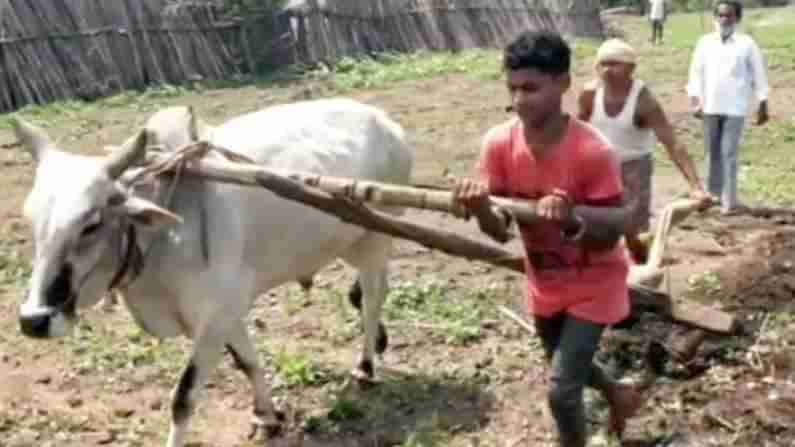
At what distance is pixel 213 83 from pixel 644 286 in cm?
1469

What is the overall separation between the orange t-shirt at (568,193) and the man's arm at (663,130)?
2085 millimetres

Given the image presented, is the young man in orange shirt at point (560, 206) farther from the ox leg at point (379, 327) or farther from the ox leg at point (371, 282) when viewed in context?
the ox leg at point (379, 327)

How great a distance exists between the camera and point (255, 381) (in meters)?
6.39

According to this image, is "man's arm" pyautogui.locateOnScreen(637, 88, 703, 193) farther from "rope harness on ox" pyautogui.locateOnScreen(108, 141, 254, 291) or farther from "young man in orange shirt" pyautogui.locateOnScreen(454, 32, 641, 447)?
"rope harness on ox" pyautogui.locateOnScreen(108, 141, 254, 291)

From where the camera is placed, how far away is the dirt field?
641 cm

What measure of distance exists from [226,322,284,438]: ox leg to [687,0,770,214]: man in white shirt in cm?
606

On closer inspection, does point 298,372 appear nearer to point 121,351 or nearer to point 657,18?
point 121,351

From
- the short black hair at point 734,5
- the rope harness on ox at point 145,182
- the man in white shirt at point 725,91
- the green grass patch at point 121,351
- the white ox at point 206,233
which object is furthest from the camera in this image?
the man in white shirt at point 725,91

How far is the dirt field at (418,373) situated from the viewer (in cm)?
641

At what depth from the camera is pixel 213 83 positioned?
2048 cm

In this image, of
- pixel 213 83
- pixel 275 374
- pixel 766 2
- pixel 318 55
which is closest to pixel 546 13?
pixel 318 55

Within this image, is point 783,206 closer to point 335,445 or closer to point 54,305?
point 335,445

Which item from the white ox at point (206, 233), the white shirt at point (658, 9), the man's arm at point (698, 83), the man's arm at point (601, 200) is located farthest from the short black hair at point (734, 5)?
the white shirt at point (658, 9)

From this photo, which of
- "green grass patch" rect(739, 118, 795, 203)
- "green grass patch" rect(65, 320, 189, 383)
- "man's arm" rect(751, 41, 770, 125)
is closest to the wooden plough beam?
"green grass patch" rect(65, 320, 189, 383)
